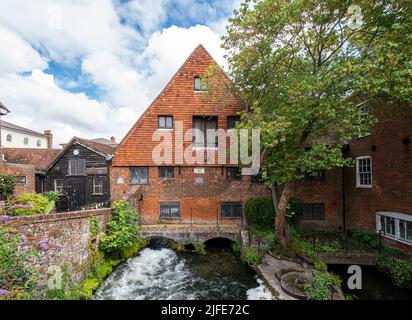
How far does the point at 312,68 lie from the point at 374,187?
24.8ft

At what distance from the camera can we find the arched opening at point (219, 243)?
1188 cm

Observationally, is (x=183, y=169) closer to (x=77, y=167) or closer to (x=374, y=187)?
(x=374, y=187)

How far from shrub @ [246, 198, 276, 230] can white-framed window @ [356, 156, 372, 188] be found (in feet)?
18.4

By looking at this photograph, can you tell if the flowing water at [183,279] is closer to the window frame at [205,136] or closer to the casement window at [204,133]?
the window frame at [205,136]

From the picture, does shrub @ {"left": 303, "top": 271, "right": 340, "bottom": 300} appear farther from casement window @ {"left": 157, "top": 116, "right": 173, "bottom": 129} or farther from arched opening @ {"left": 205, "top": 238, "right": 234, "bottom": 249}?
casement window @ {"left": 157, "top": 116, "right": 173, "bottom": 129}

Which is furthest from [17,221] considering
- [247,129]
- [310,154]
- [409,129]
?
[409,129]

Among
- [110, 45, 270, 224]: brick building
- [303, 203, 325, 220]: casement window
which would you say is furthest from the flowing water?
[303, 203, 325, 220]: casement window

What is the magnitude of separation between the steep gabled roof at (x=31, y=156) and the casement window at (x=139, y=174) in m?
13.0

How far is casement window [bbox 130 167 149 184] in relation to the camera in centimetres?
1339

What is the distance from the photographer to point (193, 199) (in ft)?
44.0

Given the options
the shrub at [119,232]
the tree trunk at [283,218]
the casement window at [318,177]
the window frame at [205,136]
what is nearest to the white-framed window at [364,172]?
the casement window at [318,177]

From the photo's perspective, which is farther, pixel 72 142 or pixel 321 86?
pixel 72 142

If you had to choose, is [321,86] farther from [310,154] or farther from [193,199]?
[193,199]
